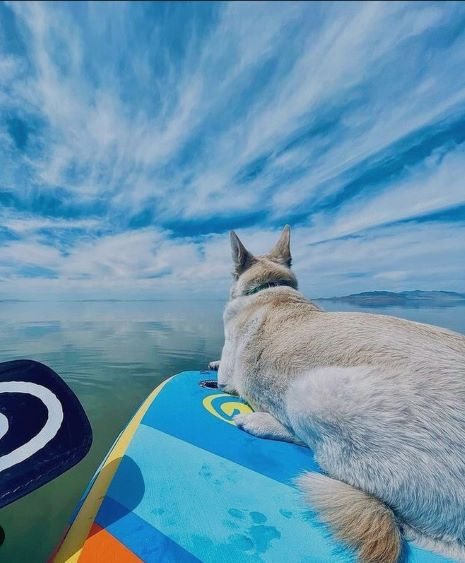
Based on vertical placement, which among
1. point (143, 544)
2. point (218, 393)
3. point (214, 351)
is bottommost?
point (214, 351)

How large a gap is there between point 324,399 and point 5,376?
7.63 feet

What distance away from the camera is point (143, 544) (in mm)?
1636

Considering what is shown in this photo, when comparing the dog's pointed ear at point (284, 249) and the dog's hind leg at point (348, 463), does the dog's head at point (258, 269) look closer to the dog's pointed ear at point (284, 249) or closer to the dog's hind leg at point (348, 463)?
the dog's pointed ear at point (284, 249)

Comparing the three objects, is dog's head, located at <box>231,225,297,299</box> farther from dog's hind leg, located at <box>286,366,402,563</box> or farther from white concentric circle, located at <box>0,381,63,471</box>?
white concentric circle, located at <box>0,381,63,471</box>

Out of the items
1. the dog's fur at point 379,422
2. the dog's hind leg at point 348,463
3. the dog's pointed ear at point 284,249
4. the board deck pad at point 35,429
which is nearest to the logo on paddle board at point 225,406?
the dog's fur at point 379,422

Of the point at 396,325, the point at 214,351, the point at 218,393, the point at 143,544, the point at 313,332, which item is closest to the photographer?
the point at 143,544

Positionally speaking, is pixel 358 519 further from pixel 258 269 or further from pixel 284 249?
pixel 284 249

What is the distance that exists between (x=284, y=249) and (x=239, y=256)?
3.86ft

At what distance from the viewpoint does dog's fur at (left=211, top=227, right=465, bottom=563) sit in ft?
5.58

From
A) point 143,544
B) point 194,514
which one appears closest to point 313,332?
point 194,514

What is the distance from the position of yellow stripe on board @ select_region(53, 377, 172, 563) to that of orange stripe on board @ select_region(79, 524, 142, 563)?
0.04 meters

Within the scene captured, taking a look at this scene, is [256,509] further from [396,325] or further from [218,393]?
[218,393]

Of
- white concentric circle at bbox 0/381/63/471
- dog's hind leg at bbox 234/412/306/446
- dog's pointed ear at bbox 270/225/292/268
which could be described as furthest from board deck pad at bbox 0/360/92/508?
dog's pointed ear at bbox 270/225/292/268

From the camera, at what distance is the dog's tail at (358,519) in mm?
1656
